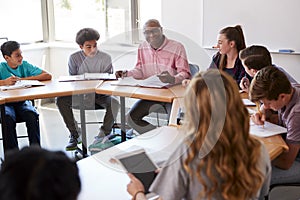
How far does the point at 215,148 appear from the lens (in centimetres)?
121

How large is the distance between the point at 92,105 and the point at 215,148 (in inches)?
97.0

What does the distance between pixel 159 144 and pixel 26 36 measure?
12.2ft

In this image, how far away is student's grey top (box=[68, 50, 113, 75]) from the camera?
354cm

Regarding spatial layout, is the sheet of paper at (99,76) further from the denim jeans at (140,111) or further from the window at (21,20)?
the window at (21,20)

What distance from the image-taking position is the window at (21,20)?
480 cm

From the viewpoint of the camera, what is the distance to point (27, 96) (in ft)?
9.55

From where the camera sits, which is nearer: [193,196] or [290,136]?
[193,196]

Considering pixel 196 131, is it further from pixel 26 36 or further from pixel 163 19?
pixel 26 36

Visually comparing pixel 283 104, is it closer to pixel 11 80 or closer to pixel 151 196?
pixel 151 196

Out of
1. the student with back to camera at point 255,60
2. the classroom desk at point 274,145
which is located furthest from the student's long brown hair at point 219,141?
the student with back to camera at point 255,60

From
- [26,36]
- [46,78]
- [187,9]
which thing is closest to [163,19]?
[187,9]

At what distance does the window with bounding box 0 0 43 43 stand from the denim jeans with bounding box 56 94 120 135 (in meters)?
1.76

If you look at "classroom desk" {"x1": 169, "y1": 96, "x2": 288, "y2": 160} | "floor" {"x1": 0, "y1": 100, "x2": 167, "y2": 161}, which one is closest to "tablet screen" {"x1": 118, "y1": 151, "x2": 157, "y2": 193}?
"classroom desk" {"x1": 169, "y1": 96, "x2": 288, "y2": 160}

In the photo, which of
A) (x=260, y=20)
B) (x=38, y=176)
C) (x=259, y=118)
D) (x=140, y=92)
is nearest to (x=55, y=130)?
(x=140, y=92)
